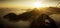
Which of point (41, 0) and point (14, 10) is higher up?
point (41, 0)

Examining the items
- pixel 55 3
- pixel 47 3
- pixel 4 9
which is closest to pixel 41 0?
pixel 47 3

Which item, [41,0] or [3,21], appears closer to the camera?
[3,21]

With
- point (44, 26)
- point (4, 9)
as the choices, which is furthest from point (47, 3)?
point (4, 9)

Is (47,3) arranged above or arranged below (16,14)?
above

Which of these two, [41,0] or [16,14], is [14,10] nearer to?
[16,14]

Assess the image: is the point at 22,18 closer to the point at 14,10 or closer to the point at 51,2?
the point at 14,10

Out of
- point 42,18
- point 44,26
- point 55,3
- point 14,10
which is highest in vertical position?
point 55,3

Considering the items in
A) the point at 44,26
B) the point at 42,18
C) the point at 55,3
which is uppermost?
the point at 55,3

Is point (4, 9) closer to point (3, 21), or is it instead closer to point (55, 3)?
point (3, 21)
